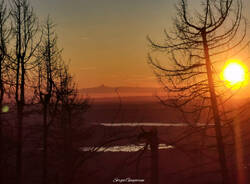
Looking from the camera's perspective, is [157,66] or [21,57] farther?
[21,57]

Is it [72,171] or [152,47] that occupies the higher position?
[152,47]

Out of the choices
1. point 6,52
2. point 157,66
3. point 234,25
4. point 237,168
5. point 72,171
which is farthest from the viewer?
point 237,168

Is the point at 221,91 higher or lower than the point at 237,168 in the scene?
higher

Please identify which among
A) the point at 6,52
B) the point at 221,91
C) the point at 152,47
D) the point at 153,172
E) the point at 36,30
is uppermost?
the point at 36,30

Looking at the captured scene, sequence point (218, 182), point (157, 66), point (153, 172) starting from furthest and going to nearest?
point (218, 182) → point (157, 66) → point (153, 172)

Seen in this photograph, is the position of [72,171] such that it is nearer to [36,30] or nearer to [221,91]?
[221,91]

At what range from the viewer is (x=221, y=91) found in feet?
25.7

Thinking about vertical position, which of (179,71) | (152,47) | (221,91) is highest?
(152,47)

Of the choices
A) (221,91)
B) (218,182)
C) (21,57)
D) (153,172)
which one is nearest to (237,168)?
(218,182)

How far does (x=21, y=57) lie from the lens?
1280 centimetres

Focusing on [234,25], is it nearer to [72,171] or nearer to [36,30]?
[72,171]

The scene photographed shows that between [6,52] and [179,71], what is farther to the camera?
[6,52]

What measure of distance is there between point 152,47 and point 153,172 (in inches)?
223

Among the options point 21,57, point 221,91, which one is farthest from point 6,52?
point 221,91
